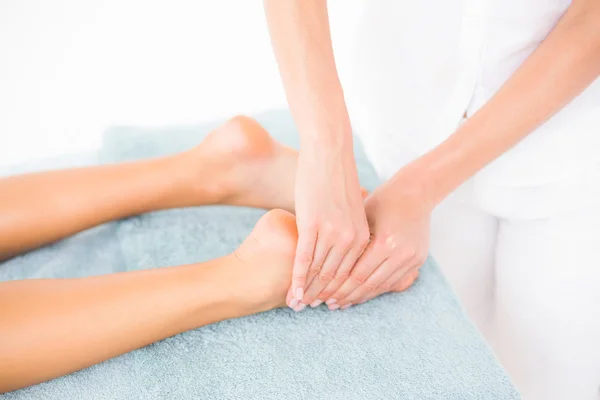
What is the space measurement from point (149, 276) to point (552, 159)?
26.5 inches

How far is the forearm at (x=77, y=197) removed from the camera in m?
0.93

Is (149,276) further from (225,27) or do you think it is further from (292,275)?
(225,27)

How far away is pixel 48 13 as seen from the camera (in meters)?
1.47

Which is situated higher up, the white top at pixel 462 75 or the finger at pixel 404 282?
the white top at pixel 462 75

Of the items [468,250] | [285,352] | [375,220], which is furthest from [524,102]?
[285,352]

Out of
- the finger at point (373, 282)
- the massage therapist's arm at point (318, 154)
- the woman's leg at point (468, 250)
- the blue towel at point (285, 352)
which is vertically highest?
the massage therapist's arm at point (318, 154)

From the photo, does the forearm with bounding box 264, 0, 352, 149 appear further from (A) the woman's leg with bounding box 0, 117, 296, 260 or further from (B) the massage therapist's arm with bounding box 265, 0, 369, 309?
(A) the woman's leg with bounding box 0, 117, 296, 260

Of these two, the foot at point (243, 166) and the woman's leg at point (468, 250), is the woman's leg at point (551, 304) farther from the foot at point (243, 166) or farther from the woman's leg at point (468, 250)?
the foot at point (243, 166)

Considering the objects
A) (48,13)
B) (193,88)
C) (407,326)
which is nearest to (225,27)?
(193,88)

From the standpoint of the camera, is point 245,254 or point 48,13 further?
point 48,13

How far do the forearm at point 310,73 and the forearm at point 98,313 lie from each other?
241 mm

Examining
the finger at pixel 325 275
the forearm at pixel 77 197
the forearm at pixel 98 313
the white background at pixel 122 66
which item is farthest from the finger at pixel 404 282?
the white background at pixel 122 66

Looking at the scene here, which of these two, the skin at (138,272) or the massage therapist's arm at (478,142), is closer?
the skin at (138,272)

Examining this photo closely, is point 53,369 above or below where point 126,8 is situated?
below
